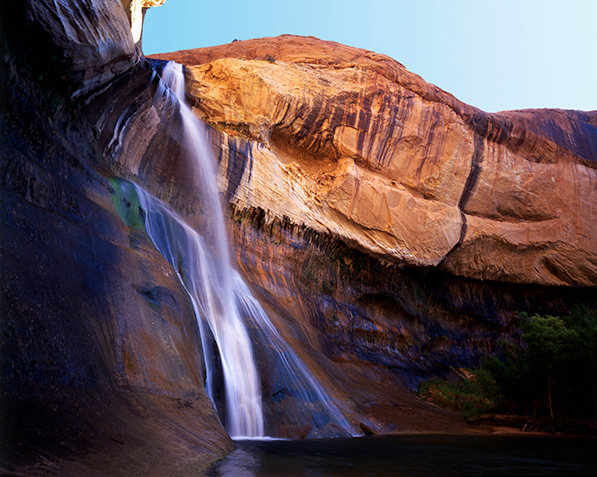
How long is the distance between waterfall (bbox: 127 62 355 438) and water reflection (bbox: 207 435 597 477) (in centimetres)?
130

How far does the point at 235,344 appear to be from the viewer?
1087 cm

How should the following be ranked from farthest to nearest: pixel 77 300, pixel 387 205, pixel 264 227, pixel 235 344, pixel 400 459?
pixel 387 205, pixel 264 227, pixel 235 344, pixel 400 459, pixel 77 300

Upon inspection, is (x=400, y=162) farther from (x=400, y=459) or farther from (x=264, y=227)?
(x=400, y=459)

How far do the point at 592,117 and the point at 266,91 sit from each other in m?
20.3

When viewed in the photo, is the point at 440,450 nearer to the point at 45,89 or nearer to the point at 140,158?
the point at 45,89

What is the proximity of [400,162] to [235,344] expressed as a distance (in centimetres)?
1486

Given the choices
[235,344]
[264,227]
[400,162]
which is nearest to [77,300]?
[235,344]

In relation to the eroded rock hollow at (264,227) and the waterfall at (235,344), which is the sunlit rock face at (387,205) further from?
the waterfall at (235,344)

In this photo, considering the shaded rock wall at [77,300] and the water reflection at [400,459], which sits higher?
the shaded rock wall at [77,300]

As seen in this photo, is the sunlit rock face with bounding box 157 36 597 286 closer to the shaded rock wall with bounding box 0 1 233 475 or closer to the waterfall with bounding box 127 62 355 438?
the waterfall with bounding box 127 62 355 438

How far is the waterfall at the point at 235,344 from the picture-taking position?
948 centimetres

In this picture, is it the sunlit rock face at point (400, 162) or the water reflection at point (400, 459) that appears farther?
the sunlit rock face at point (400, 162)

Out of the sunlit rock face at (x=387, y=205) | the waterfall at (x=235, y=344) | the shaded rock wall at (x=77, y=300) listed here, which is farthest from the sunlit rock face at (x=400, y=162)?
the shaded rock wall at (x=77, y=300)

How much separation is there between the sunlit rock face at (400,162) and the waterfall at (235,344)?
5.00 metres
